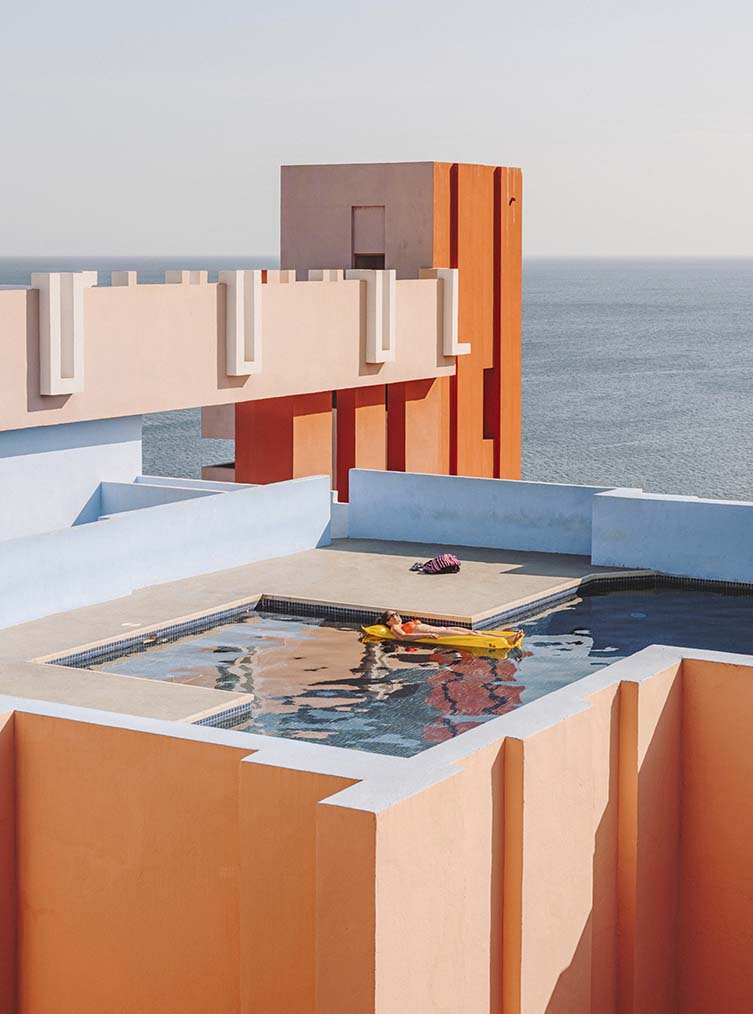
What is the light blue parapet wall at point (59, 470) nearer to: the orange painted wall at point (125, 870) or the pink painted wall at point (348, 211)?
the pink painted wall at point (348, 211)

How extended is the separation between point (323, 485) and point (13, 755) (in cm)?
1332

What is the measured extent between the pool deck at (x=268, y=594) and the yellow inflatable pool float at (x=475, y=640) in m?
0.52

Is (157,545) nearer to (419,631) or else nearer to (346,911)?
(419,631)

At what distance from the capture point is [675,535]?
19562 millimetres

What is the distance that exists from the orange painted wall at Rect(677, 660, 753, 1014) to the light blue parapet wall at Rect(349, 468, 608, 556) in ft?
39.3

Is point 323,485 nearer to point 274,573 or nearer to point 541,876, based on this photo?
point 274,573

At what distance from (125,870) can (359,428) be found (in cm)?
2262

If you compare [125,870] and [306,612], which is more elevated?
[125,870]

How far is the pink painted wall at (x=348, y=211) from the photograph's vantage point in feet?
105

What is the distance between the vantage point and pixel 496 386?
3447cm

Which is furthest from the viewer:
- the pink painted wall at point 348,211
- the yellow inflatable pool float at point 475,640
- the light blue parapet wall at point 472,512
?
the pink painted wall at point 348,211

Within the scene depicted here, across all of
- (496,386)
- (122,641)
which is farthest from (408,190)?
(122,641)

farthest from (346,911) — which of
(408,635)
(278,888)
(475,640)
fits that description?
(408,635)

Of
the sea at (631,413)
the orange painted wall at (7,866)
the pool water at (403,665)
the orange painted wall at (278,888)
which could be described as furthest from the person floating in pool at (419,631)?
the sea at (631,413)
